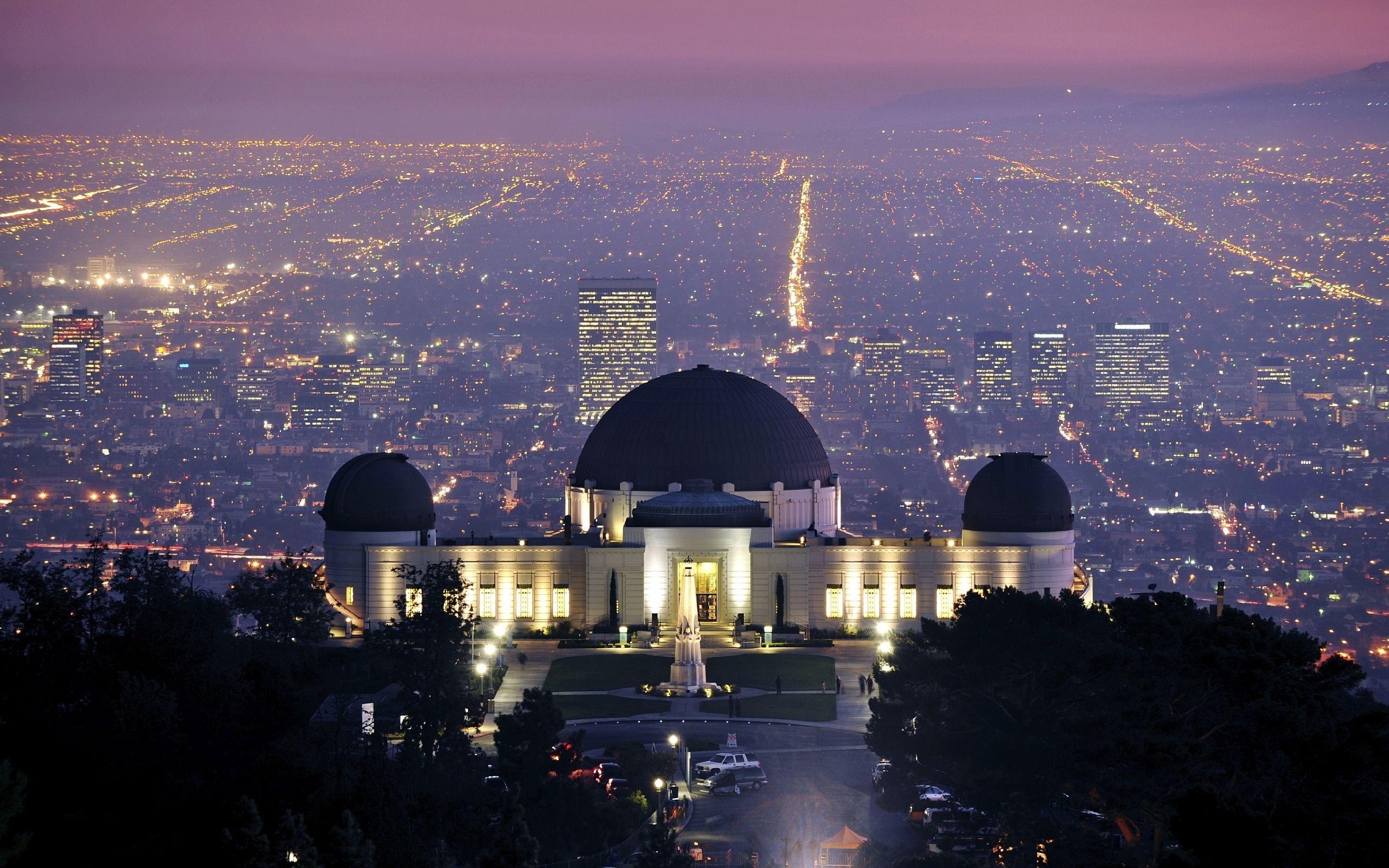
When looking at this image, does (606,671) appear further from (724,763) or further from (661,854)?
(661,854)

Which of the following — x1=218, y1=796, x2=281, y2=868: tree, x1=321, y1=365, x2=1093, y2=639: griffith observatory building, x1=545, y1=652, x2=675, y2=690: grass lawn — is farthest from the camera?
x1=321, y1=365, x2=1093, y2=639: griffith observatory building

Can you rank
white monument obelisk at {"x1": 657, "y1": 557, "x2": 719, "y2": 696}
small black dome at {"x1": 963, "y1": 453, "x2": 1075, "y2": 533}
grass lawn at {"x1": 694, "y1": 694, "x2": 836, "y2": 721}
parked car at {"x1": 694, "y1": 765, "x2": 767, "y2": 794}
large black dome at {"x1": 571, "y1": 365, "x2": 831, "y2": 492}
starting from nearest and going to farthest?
parked car at {"x1": 694, "y1": 765, "x2": 767, "y2": 794}
grass lawn at {"x1": 694, "y1": 694, "x2": 836, "y2": 721}
white monument obelisk at {"x1": 657, "y1": 557, "x2": 719, "y2": 696}
small black dome at {"x1": 963, "y1": 453, "x2": 1075, "y2": 533}
large black dome at {"x1": 571, "y1": 365, "x2": 831, "y2": 492}

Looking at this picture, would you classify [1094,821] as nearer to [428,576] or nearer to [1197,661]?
[1197,661]

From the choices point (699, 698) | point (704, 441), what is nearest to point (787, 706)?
point (699, 698)

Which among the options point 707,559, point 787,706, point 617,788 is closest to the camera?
point 617,788

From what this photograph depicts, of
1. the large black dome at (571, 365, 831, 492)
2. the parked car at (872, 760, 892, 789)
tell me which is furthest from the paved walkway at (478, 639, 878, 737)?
the large black dome at (571, 365, 831, 492)

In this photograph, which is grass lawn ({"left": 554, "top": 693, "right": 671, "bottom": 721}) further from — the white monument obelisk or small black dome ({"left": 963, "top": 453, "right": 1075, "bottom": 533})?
small black dome ({"left": 963, "top": 453, "right": 1075, "bottom": 533})
